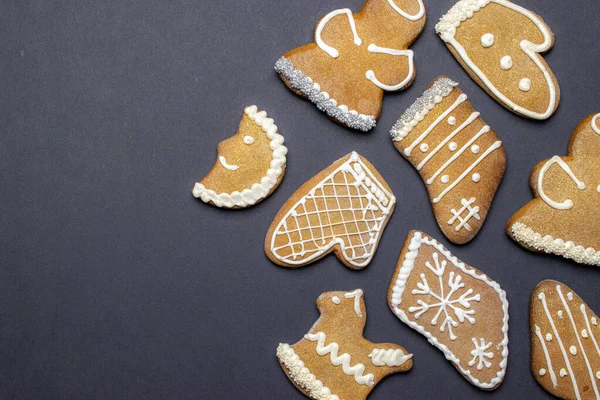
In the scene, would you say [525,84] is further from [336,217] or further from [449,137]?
[336,217]

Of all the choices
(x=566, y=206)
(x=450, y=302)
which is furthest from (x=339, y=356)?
(x=566, y=206)

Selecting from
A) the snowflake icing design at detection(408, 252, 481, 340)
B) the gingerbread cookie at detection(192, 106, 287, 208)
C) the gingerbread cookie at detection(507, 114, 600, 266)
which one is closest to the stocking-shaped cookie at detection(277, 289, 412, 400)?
the snowflake icing design at detection(408, 252, 481, 340)

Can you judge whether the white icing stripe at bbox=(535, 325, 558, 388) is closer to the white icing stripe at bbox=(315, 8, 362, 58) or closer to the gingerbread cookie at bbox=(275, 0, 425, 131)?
the gingerbread cookie at bbox=(275, 0, 425, 131)

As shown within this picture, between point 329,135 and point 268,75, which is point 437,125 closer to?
point 329,135

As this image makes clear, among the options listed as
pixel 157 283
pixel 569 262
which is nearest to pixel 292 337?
pixel 157 283

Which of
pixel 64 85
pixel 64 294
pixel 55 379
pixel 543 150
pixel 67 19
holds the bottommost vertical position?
pixel 55 379

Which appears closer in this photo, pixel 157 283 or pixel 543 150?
pixel 157 283
